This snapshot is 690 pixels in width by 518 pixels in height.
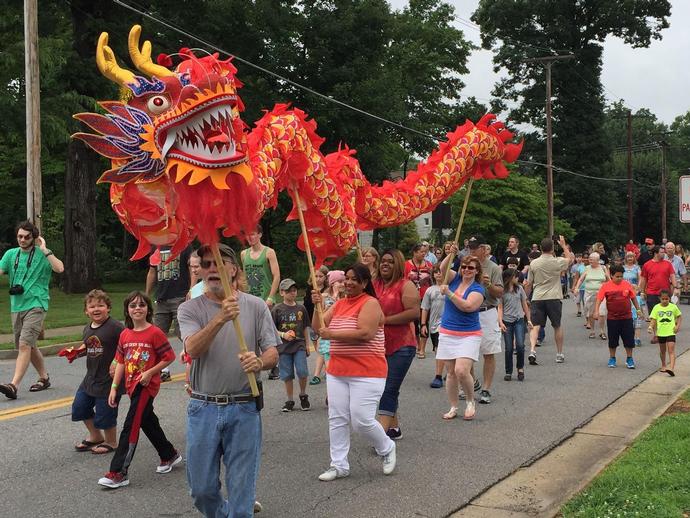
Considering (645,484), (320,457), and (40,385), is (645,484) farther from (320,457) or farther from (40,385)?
(40,385)

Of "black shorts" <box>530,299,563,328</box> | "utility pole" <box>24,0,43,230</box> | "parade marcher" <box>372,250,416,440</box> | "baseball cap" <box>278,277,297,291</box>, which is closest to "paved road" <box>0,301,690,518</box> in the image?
"parade marcher" <box>372,250,416,440</box>

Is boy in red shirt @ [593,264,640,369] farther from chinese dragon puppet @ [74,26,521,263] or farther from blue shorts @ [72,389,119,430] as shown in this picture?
blue shorts @ [72,389,119,430]

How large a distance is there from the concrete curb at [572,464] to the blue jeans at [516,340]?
5.14 feet

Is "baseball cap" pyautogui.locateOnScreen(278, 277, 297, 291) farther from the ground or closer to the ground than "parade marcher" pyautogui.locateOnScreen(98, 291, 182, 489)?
farther from the ground

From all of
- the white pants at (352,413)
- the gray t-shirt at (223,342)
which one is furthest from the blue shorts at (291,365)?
the gray t-shirt at (223,342)

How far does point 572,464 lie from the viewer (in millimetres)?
6391

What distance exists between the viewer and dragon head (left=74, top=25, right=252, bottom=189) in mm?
4266

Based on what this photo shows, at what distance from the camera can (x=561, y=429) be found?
298 inches

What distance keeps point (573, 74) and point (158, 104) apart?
47.6m


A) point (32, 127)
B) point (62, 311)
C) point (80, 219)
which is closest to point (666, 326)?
point (32, 127)

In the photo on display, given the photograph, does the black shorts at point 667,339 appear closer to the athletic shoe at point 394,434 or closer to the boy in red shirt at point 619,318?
the boy in red shirt at point 619,318

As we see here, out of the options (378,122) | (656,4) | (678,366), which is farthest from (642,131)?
(678,366)

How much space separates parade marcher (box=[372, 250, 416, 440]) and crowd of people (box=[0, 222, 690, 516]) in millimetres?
12

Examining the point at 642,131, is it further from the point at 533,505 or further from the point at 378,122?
the point at 533,505
